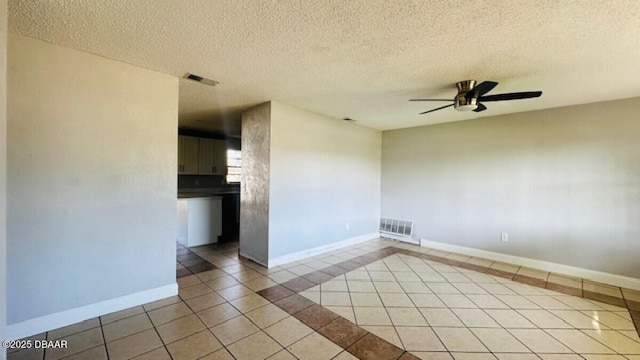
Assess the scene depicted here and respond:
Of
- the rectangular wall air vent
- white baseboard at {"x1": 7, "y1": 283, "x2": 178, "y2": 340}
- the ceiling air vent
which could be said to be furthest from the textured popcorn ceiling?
the rectangular wall air vent

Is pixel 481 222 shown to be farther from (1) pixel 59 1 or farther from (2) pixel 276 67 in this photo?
(1) pixel 59 1

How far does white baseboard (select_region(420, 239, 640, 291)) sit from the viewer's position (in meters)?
3.30

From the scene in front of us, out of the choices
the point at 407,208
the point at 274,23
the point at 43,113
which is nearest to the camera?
the point at 274,23

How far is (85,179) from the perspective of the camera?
7.51 ft

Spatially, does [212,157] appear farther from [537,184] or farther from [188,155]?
[537,184]

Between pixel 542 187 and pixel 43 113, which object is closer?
pixel 43 113

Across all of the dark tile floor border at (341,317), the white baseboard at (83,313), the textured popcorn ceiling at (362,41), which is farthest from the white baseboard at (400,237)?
the white baseboard at (83,313)

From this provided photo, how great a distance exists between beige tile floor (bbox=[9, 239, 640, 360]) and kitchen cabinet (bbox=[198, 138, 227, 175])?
11.0ft

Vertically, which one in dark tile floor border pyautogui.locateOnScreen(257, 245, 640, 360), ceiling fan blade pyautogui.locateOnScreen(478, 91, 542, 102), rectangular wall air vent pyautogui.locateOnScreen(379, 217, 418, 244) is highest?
ceiling fan blade pyautogui.locateOnScreen(478, 91, 542, 102)

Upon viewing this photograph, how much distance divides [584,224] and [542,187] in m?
0.66

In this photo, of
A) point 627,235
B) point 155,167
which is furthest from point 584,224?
point 155,167

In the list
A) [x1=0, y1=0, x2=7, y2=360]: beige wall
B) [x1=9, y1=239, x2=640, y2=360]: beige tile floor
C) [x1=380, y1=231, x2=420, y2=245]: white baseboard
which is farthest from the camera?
[x1=380, y1=231, x2=420, y2=245]: white baseboard

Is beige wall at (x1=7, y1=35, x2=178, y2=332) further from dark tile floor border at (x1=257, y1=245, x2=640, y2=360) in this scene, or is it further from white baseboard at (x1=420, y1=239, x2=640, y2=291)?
white baseboard at (x1=420, y1=239, x2=640, y2=291)

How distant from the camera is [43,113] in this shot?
2.10m
